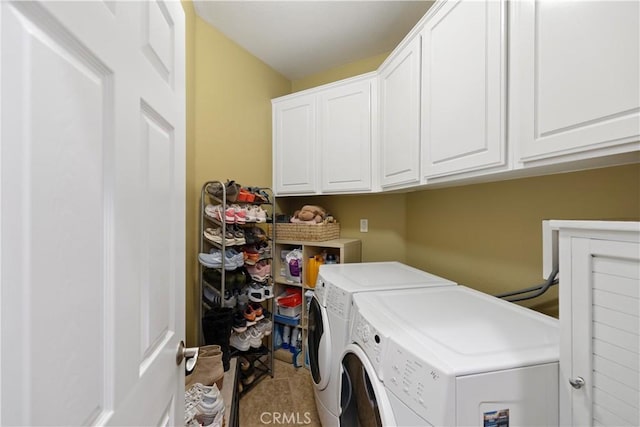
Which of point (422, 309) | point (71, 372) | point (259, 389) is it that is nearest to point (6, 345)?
point (71, 372)

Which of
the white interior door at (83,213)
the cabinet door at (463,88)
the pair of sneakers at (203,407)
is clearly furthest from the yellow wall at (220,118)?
the cabinet door at (463,88)

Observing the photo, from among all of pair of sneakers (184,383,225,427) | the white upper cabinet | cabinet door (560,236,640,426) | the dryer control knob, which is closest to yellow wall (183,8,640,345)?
the white upper cabinet

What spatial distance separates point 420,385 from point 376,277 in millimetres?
822

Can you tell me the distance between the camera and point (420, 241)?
2.04 m

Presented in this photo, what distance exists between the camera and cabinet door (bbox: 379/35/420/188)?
1.42 m

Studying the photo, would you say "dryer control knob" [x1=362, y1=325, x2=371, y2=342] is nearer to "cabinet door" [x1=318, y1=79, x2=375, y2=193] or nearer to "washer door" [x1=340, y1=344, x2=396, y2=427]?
"washer door" [x1=340, y1=344, x2=396, y2=427]

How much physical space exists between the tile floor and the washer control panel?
1268 millimetres

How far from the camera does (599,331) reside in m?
0.54

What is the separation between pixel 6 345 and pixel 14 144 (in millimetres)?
210

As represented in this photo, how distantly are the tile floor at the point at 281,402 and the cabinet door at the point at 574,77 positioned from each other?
1896 millimetres

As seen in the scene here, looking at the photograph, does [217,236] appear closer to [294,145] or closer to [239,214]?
[239,214]

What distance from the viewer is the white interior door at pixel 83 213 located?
10.9 inches

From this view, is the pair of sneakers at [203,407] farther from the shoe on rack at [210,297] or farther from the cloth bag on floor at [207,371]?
the shoe on rack at [210,297]

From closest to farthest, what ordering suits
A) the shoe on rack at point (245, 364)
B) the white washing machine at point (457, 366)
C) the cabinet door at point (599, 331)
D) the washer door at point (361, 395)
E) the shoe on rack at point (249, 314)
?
the cabinet door at point (599, 331), the white washing machine at point (457, 366), the washer door at point (361, 395), the shoe on rack at point (249, 314), the shoe on rack at point (245, 364)
